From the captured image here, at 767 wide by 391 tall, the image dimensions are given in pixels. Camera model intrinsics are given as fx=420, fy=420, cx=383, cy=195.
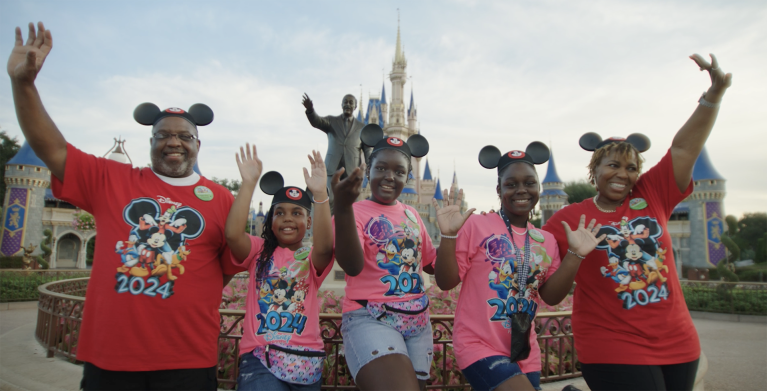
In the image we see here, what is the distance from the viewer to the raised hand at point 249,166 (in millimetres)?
2506

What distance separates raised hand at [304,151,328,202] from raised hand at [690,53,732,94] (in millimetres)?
2186

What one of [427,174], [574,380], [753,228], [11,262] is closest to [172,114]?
[574,380]

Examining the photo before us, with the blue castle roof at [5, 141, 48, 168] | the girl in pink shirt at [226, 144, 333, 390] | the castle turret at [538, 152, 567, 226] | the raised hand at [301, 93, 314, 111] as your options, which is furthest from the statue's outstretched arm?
the castle turret at [538, 152, 567, 226]

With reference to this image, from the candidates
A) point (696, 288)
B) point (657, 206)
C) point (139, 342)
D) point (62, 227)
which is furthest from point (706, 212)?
point (62, 227)

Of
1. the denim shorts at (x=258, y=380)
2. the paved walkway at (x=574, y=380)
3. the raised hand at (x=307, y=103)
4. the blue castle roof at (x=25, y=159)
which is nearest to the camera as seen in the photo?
the denim shorts at (x=258, y=380)

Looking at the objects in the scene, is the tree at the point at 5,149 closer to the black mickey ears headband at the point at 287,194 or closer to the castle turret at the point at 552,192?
the black mickey ears headband at the point at 287,194

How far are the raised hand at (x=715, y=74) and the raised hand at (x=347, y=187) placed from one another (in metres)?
2.01

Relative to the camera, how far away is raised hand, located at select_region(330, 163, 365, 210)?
1.96 meters

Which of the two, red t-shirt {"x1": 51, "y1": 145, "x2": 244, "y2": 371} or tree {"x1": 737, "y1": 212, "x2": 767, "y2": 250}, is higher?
tree {"x1": 737, "y1": 212, "x2": 767, "y2": 250}

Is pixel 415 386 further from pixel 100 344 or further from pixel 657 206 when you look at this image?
pixel 657 206

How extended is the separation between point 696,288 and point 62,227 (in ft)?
127

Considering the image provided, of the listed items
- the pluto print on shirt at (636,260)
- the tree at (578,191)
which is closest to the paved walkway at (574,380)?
the pluto print on shirt at (636,260)

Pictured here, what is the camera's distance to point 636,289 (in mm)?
2352

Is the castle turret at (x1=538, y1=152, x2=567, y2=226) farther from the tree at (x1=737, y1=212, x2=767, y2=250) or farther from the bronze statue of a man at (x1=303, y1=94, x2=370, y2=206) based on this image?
the bronze statue of a man at (x1=303, y1=94, x2=370, y2=206)
